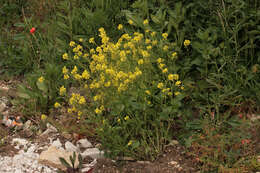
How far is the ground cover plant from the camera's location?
119 inches

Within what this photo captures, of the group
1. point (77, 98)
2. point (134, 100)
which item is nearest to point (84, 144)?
point (77, 98)

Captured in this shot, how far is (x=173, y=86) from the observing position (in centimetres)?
312

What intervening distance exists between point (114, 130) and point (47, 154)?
65 cm

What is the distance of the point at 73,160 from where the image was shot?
9.76 ft

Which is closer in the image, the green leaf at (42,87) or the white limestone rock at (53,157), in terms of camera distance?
the white limestone rock at (53,157)

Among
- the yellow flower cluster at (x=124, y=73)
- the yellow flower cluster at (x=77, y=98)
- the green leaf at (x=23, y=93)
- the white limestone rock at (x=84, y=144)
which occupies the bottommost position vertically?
the white limestone rock at (x=84, y=144)

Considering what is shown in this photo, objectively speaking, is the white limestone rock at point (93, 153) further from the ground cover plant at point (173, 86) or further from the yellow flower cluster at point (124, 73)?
the yellow flower cluster at point (124, 73)

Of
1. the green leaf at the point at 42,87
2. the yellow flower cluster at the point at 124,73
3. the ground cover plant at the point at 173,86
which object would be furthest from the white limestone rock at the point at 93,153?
the green leaf at the point at 42,87

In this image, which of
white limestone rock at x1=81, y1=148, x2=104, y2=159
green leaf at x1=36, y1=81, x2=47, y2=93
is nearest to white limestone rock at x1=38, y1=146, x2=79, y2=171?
white limestone rock at x1=81, y1=148, x2=104, y2=159

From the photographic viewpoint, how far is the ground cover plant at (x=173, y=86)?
3031 mm

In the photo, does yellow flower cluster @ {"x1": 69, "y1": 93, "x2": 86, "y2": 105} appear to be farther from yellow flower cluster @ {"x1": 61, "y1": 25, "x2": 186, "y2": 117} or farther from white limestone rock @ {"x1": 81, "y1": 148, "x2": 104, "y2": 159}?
white limestone rock @ {"x1": 81, "y1": 148, "x2": 104, "y2": 159}

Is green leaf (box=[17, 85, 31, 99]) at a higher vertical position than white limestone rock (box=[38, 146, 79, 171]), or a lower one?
higher

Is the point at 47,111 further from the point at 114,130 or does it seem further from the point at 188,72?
the point at 188,72

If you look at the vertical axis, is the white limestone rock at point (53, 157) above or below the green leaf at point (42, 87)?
below
